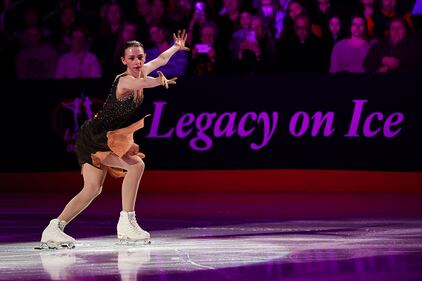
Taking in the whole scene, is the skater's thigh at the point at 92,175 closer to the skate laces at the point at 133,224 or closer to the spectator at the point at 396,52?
the skate laces at the point at 133,224

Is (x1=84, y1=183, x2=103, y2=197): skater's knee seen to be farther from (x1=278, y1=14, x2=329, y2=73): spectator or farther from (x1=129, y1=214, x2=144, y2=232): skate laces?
(x1=278, y1=14, x2=329, y2=73): spectator

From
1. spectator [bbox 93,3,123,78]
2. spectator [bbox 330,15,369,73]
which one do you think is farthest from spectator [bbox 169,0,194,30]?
spectator [bbox 330,15,369,73]

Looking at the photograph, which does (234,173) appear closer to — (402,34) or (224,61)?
(224,61)

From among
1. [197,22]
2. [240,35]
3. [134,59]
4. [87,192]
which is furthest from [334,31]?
[87,192]

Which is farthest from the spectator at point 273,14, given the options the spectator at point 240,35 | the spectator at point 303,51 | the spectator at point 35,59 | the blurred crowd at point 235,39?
the spectator at point 35,59

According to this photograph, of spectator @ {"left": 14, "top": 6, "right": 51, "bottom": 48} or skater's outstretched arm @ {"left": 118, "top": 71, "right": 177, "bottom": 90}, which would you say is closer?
skater's outstretched arm @ {"left": 118, "top": 71, "right": 177, "bottom": 90}

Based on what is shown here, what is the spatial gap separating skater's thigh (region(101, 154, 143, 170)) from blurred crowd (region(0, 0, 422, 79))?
5013 mm

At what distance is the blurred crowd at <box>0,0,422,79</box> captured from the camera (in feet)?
42.2

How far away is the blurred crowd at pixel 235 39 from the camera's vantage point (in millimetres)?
12867

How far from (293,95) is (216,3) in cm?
205

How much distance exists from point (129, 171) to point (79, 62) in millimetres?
5563

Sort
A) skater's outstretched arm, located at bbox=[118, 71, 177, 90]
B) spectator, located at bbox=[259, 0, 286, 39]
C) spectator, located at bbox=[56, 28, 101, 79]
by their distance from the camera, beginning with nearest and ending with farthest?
skater's outstretched arm, located at bbox=[118, 71, 177, 90], spectator, located at bbox=[259, 0, 286, 39], spectator, located at bbox=[56, 28, 101, 79]

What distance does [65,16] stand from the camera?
1430 centimetres

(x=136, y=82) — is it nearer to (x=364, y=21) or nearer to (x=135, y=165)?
(x=135, y=165)
